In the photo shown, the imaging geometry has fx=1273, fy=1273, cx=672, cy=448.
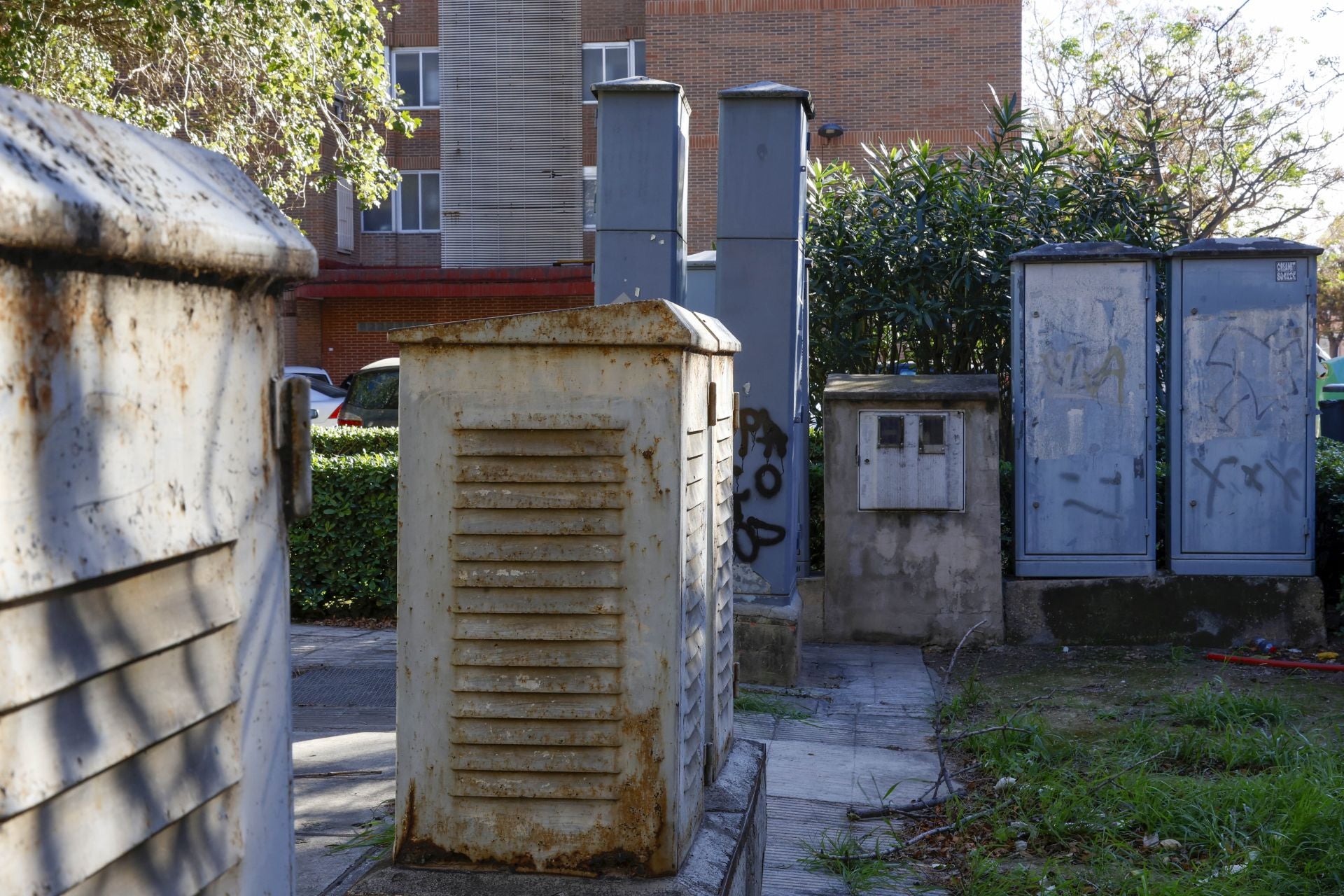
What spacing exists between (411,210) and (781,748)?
26577 mm

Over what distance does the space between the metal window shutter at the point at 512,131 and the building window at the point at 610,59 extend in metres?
0.24

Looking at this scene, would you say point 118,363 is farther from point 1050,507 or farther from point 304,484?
point 1050,507

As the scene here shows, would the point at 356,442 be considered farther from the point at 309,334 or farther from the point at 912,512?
the point at 309,334

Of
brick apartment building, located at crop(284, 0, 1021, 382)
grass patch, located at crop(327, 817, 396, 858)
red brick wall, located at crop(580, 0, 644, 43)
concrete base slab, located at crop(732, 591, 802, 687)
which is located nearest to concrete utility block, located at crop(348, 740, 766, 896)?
grass patch, located at crop(327, 817, 396, 858)

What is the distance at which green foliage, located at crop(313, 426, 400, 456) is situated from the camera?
427 inches

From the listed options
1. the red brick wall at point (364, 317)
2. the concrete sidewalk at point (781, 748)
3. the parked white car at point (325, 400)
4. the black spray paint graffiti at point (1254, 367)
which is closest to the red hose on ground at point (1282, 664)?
the black spray paint graffiti at point (1254, 367)

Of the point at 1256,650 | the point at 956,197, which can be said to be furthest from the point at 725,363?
the point at 956,197

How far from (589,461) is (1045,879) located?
2383 mm

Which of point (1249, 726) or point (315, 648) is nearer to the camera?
point (1249, 726)

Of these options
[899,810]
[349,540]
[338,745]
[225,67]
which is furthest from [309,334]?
[899,810]

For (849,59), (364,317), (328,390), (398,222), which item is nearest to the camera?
(328,390)

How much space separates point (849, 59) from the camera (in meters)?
25.8

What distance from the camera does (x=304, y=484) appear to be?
1.65 meters

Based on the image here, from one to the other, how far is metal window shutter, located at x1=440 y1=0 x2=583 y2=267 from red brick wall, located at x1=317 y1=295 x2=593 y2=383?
1.54m
